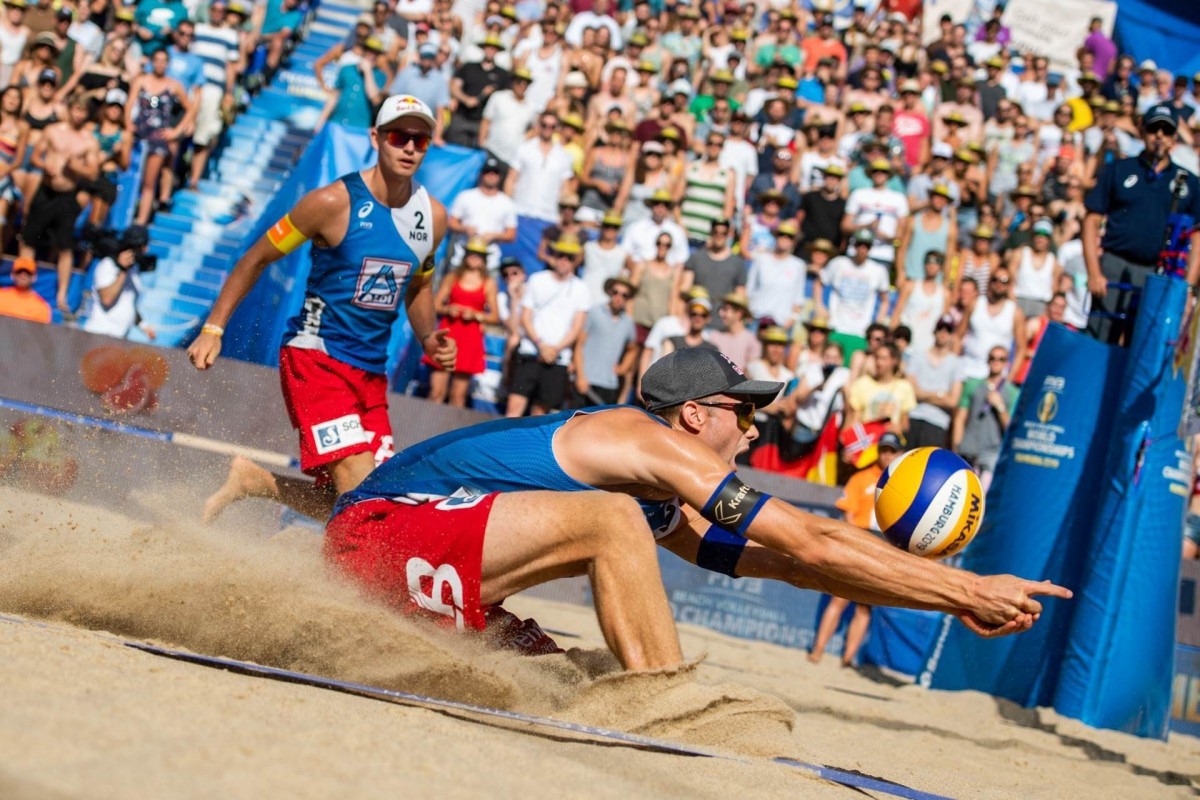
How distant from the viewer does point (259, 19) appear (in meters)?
15.8

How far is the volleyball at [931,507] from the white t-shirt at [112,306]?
8.75 m

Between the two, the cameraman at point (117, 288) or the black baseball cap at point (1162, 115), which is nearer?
the black baseball cap at point (1162, 115)

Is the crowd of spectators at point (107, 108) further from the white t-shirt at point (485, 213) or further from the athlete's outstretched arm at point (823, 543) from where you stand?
the athlete's outstretched arm at point (823, 543)

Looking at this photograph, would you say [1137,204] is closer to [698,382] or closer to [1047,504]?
[1047,504]

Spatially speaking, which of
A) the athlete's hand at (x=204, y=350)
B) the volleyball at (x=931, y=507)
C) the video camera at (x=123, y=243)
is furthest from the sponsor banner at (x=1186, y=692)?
the video camera at (x=123, y=243)

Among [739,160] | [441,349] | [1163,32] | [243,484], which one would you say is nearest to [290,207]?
[739,160]

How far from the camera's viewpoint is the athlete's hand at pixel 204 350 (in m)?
5.84

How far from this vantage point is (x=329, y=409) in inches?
239

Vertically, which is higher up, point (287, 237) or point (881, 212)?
point (881, 212)

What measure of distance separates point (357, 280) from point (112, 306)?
6.55m

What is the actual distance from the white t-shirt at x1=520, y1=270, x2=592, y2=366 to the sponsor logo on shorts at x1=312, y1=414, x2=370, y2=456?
5.41m

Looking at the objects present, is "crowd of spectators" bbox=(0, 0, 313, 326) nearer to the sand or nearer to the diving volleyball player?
the sand

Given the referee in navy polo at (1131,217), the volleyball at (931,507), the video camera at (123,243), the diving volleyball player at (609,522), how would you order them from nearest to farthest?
the diving volleyball player at (609,522), the volleyball at (931,507), the referee in navy polo at (1131,217), the video camera at (123,243)

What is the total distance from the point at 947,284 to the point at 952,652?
5.53 metres
